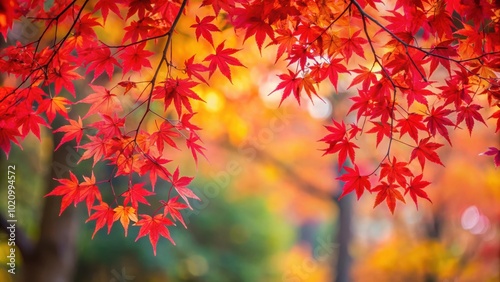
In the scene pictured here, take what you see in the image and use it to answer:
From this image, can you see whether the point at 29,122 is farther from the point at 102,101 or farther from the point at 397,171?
the point at 397,171

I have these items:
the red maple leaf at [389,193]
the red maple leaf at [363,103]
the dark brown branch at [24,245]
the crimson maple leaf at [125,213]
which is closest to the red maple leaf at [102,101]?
the crimson maple leaf at [125,213]

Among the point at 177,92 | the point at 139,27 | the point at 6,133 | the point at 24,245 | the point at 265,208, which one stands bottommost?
the point at 24,245

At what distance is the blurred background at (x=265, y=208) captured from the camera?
6.20 meters

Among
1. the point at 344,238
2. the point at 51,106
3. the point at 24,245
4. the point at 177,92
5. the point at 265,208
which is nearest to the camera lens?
the point at 177,92

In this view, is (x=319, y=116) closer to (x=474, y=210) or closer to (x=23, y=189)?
(x=474, y=210)

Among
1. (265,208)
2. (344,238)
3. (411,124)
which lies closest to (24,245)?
(411,124)

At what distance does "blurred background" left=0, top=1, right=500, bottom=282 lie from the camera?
6203 mm

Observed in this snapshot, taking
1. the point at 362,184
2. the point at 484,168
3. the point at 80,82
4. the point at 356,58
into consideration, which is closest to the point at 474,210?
the point at 484,168

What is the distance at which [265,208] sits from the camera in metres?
8.69

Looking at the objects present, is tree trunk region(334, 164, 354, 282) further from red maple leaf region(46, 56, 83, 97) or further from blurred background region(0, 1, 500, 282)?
red maple leaf region(46, 56, 83, 97)

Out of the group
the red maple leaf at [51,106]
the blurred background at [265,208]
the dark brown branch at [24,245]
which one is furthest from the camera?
the blurred background at [265,208]

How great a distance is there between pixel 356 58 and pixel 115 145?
4744mm

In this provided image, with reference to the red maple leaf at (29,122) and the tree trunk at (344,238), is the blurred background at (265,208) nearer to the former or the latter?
the tree trunk at (344,238)

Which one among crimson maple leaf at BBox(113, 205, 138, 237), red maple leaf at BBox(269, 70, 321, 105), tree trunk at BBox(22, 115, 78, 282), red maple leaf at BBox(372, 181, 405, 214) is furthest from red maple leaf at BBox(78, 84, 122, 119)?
tree trunk at BBox(22, 115, 78, 282)
